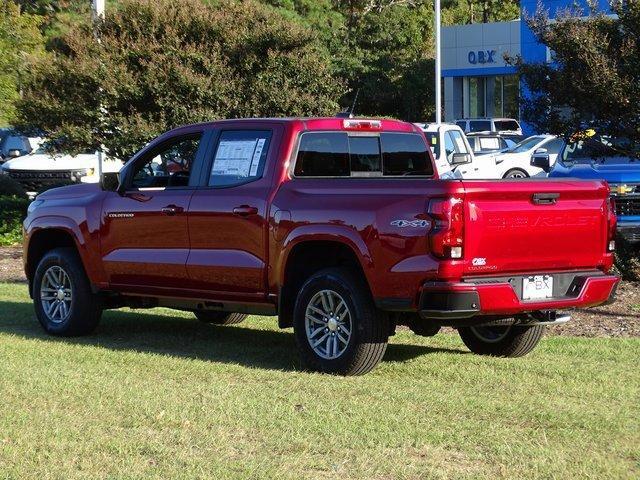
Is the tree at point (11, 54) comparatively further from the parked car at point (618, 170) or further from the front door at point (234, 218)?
the front door at point (234, 218)

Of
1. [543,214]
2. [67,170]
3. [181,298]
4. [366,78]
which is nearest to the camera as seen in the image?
[543,214]

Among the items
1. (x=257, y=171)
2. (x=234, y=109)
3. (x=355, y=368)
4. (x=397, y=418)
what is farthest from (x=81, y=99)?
(x=397, y=418)

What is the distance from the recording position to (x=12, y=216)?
68.3 feet

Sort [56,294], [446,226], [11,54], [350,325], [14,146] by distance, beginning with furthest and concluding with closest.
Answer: [14,146] → [11,54] → [56,294] → [350,325] → [446,226]

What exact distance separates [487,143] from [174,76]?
1850cm

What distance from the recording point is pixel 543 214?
27.4ft

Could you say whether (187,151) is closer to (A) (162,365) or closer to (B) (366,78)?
(A) (162,365)

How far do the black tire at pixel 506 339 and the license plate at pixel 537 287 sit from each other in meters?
0.97

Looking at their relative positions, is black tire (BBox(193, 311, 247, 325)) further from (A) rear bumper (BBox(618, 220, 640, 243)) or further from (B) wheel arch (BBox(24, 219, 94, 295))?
(A) rear bumper (BBox(618, 220, 640, 243))

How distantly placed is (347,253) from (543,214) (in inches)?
57.6

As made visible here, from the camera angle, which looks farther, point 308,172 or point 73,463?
point 308,172

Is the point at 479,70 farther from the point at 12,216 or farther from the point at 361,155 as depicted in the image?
the point at 361,155

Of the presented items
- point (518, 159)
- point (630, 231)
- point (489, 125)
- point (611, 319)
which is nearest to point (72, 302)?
point (611, 319)

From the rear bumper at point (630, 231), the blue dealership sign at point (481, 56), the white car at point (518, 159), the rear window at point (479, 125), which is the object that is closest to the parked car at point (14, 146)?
the white car at point (518, 159)
